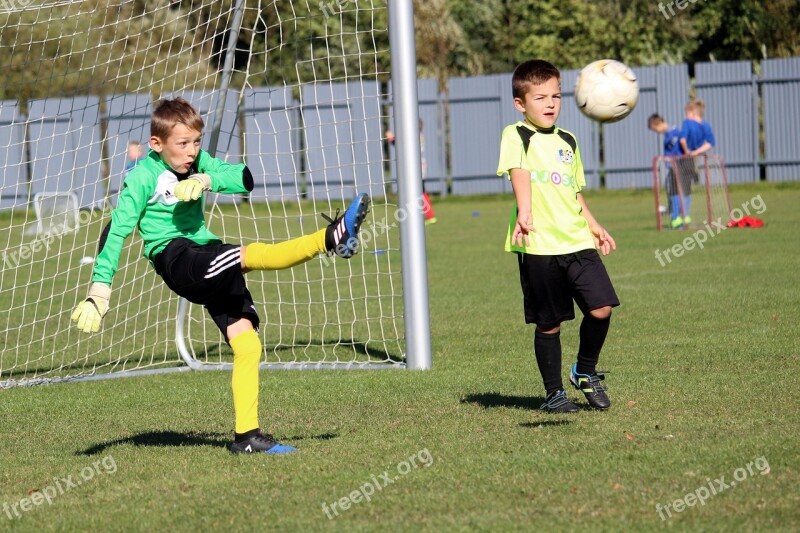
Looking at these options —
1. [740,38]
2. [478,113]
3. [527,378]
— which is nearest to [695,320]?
[527,378]

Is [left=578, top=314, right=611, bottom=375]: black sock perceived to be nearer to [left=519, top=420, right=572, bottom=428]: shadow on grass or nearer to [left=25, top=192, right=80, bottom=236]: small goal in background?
[left=519, top=420, right=572, bottom=428]: shadow on grass

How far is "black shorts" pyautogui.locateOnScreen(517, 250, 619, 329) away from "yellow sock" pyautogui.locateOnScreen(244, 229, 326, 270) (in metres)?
1.22

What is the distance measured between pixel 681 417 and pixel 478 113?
973 inches

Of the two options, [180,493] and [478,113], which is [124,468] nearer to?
[180,493]

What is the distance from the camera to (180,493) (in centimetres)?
452

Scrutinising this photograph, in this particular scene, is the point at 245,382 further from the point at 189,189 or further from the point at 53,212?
the point at 53,212

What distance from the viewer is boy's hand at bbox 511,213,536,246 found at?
5438mm

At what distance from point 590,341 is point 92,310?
8.38 ft

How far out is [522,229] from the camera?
17.9 feet

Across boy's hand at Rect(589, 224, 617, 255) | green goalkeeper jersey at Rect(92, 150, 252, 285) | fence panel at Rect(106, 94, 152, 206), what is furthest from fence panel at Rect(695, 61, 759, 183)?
green goalkeeper jersey at Rect(92, 150, 252, 285)

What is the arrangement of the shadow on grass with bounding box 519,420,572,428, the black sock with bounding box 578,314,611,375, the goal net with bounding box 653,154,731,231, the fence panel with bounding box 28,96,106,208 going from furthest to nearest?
the goal net with bounding box 653,154,731,231
the fence panel with bounding box 28,96,106,208
the black sock with bounding box 578,314,611,375
the shadow on grass with bounding box 519,420,572,428

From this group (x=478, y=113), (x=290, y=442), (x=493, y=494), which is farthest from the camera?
(x=478, y=113)

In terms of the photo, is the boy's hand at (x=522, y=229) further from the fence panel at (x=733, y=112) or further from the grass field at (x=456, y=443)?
the fence panel at (x=733, y=112)

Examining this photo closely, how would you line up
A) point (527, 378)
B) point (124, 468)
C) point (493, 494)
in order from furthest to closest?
point (527, 378)
point (124, 468)
point (493, 494)
